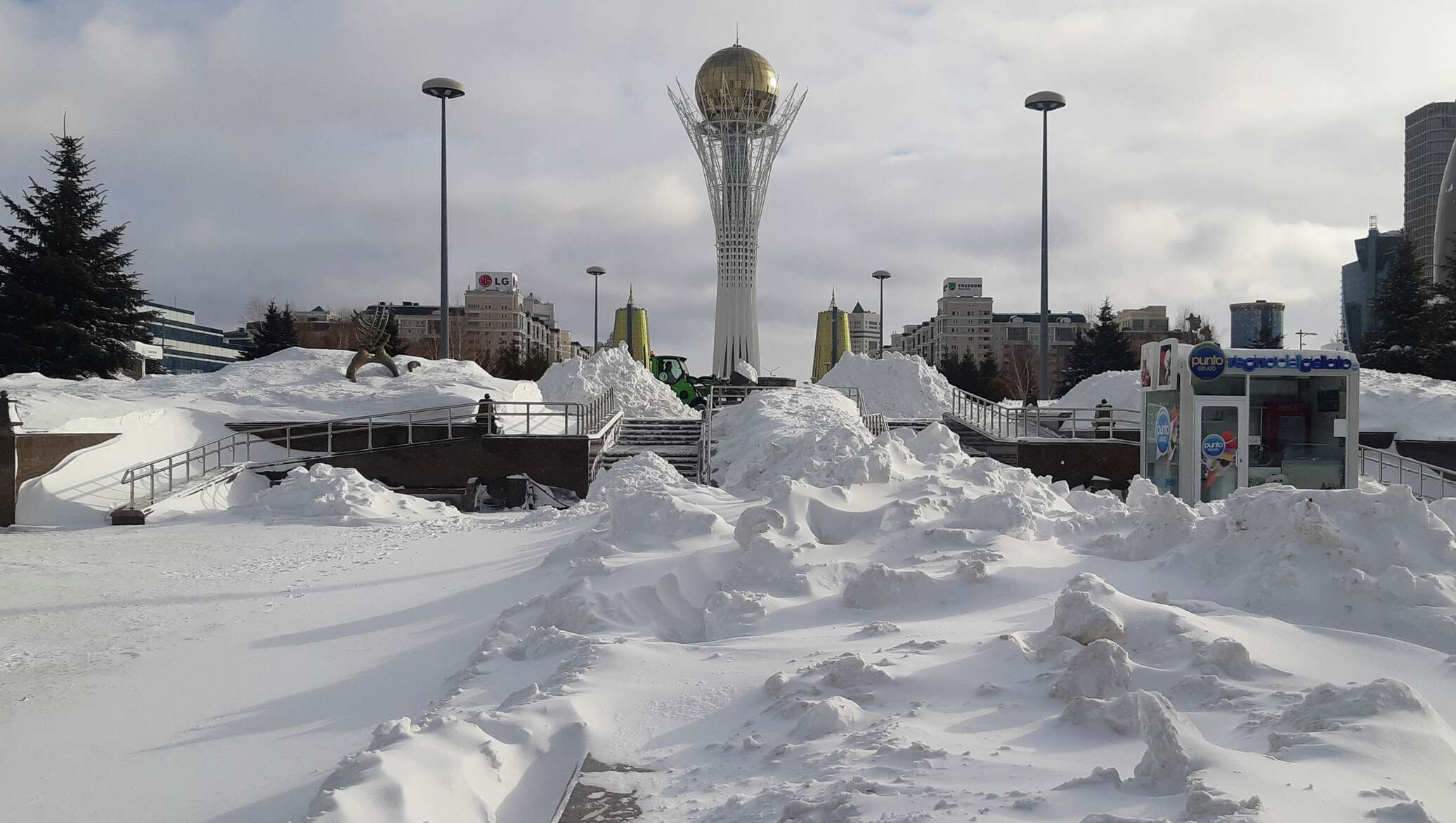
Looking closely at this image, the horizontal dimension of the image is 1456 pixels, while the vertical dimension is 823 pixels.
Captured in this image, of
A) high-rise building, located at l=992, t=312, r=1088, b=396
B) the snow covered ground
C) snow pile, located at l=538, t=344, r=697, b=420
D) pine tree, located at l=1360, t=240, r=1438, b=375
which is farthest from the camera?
high-rise building, located at l=992, t=312, r=1088, b=396

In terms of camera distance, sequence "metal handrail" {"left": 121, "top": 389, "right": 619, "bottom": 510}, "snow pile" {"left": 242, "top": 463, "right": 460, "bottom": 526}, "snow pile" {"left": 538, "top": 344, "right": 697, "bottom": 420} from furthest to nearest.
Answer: "snow pile" {"left": 538, "top": 344, "right": 697, "bottom": 420}
"metal handrail" {"left": 121, "top": 389, "right": 619, "bottom": 510}
"snow pile" {"left": 242, "top": 463, "right": 460, "bottom": 526}

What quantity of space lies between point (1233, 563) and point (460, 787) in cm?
563

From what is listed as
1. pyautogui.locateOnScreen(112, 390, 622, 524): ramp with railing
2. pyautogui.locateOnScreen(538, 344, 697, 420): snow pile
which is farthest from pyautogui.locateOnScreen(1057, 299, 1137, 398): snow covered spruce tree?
pyautogui.locateOnScreen(112, 390, 622, 524): ramp with railing

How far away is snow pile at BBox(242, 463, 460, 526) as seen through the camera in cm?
1498

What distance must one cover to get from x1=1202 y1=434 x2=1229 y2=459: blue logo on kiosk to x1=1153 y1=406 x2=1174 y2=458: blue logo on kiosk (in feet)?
1.72

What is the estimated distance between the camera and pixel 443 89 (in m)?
26.2

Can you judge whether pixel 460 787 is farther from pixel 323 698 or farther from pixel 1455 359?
pixel 1455 359

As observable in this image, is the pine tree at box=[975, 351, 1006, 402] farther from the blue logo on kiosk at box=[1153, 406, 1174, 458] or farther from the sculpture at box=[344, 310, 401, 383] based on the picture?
the blue logo on kiosk at box=[1153, 406, 1174, 458]

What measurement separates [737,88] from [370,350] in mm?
25898

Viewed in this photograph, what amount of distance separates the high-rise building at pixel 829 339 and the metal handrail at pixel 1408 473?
43.3 metres

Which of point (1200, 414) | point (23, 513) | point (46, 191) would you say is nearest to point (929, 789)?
point (1200, 414)

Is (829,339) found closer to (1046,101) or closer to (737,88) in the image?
(737,88)

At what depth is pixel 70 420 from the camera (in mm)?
17062

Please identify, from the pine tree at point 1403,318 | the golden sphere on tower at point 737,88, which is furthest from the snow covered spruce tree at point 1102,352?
the golden sphere on tower at point 737,88
